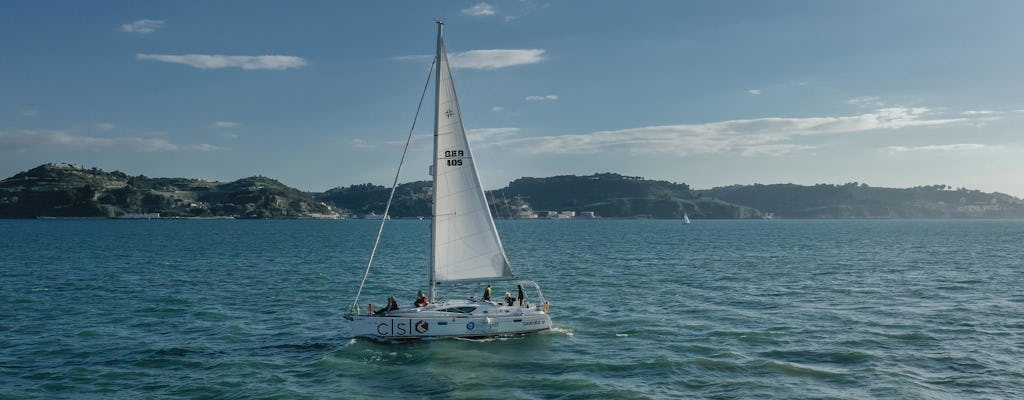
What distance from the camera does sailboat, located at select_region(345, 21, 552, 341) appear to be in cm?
3058

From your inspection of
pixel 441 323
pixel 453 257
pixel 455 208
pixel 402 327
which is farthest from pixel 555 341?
pixel 455 208

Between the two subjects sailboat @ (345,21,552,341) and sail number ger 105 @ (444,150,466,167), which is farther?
sail number ger 105 @ (444,150,466,167)

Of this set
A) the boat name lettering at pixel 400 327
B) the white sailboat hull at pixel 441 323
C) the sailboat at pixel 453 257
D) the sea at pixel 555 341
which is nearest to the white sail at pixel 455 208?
the sailboat at pixel 453 257

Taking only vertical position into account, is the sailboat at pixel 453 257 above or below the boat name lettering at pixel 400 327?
above

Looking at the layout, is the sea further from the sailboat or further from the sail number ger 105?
the sail number ger 105

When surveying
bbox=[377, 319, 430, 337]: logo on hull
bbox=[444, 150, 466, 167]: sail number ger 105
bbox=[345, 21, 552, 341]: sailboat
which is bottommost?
bbox=[377, 319, 430, 337]: logo on hull

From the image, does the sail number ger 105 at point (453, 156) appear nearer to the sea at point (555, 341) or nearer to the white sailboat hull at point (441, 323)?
the white sailboat hull at point (441, 323)

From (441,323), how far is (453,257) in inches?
120

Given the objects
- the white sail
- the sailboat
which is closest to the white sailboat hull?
the sailboat

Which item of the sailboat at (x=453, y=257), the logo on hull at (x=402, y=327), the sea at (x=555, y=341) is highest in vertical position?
the sailboat at (x=453, y=257)

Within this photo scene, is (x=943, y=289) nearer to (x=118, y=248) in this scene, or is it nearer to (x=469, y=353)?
(x=469, y=353)

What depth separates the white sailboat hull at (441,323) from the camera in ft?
101

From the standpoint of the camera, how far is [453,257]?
31.9m

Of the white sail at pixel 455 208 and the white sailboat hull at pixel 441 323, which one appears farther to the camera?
the white sailboat hull at pixel 441 323
